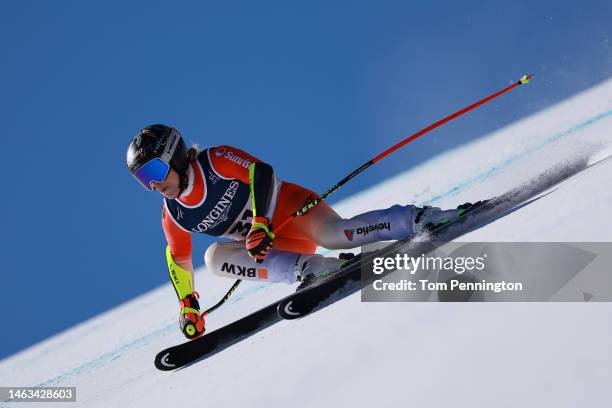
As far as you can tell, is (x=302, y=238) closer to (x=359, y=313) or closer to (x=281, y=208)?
(x=281, y=208)

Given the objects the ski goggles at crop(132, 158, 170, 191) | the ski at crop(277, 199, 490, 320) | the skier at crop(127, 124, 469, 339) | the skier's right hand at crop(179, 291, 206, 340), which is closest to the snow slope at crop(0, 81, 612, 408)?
the ski at crop(277, 199, 490, 320)

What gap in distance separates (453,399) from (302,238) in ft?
9.47

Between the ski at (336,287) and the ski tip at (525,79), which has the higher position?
the ski tip at (525,79)

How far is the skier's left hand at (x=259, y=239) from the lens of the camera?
425cm

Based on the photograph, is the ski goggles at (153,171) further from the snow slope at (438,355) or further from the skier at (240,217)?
the snow slope at (438,355)

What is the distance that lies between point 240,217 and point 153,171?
2.11 feet

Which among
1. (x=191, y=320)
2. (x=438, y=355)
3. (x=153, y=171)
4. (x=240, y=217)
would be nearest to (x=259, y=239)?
(x=240, y=217)

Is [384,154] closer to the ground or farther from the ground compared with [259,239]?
farther from the ground

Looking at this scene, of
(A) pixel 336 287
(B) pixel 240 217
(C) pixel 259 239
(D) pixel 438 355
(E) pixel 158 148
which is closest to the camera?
(D) pixel 438 355

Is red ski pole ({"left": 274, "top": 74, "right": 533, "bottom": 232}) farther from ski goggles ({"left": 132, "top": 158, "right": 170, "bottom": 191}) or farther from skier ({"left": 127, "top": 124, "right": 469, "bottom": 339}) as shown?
ski goggles ({"left": 132, "top": 158, "right": 170, "bottom": 191})

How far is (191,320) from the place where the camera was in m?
4.76

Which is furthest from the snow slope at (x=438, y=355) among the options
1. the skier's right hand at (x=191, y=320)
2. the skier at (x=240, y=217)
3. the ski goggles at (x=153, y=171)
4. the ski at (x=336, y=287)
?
the ski goggles at (x=153, y=171)

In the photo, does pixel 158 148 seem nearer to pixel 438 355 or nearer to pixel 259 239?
pixel 259 239

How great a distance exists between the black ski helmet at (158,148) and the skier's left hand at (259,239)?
2.03 ft
